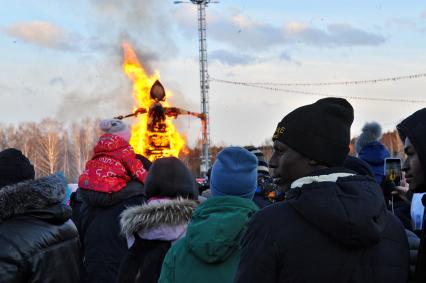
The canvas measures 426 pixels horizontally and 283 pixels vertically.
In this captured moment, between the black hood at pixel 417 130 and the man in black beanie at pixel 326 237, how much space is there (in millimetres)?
223

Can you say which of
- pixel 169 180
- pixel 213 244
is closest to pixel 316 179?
pixel 213 244

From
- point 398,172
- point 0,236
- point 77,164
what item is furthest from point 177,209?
point 77,164

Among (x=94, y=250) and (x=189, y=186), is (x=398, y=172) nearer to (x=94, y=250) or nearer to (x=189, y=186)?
(x=189, y=186)

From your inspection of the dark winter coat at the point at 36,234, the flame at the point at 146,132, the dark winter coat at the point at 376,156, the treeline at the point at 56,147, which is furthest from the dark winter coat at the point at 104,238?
the treeline at the point at 56,147

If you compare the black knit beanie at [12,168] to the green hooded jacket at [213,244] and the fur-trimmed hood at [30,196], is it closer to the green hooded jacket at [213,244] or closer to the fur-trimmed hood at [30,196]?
the fur-trimmed hood at [30,196]

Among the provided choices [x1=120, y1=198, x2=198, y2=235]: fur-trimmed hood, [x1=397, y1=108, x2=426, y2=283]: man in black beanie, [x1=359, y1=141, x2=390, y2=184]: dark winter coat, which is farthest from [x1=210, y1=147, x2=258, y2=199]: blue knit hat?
[x1=359, y1=141, x2=390, y2=184]: dark winter coat

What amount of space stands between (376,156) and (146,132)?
13.2m

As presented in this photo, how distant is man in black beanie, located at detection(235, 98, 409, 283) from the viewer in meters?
2.11

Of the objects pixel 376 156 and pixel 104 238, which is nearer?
pixel 104 238

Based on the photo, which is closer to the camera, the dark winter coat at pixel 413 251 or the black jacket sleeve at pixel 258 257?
A: the black jacket sleeve at pixel 258 257

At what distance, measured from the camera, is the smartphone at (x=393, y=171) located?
500 centimetres

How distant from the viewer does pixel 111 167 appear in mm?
5293

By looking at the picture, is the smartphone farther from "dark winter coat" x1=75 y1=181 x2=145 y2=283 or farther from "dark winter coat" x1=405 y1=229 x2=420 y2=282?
"dark winter coat" x1=405 y1=229 x2=420 y2=282

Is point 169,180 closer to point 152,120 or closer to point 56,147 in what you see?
point 152,120
